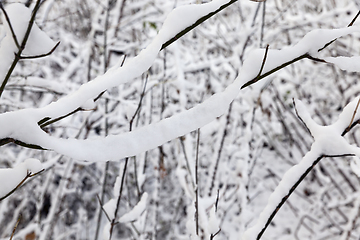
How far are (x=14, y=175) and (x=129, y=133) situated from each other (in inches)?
8.7

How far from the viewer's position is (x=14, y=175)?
462mm

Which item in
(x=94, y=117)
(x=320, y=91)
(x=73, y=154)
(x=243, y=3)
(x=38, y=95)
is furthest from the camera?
(x=320, y=91)

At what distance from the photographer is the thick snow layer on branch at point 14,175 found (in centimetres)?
46

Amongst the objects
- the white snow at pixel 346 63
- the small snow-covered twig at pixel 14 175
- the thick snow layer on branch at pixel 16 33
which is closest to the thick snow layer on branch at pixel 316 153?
the white snow at pixel 346 63

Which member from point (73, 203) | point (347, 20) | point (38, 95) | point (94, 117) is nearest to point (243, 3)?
point (347, 20)

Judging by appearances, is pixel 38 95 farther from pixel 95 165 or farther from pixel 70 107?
pixel 70 107

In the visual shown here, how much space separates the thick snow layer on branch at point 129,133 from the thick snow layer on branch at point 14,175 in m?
0.09

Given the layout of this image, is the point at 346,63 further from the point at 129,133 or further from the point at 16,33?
the point at 16,33

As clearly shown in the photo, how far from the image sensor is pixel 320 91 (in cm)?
402

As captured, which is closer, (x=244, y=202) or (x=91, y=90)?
(x=91, y=90)

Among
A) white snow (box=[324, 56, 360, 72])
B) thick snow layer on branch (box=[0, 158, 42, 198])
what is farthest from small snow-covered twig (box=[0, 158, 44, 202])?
white snow (box=[324, 56, 360, 72])

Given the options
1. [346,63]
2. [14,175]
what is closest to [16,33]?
[14,175]

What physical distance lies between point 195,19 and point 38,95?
153 inches

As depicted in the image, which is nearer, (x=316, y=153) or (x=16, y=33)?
(x=16, y=33)
